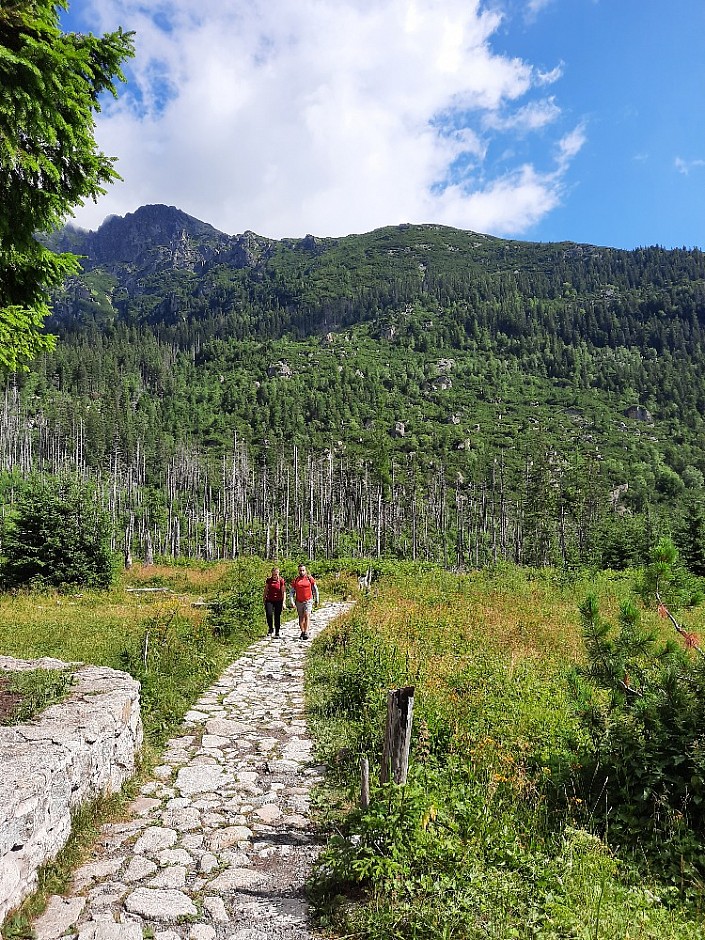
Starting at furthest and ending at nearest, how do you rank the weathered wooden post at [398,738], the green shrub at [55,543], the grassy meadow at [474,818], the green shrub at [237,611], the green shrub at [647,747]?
the green shrub at [55,543], the green shrub at [237,611], the weathered wooden post at [398,738], the green shrub at [647,747], the grassy meadow at [474,818]

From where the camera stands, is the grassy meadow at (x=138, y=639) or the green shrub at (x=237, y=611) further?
the green shrub at (x=237, y=611)

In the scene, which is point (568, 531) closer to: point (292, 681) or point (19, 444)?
point (292, 681)

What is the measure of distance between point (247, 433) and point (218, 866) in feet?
381

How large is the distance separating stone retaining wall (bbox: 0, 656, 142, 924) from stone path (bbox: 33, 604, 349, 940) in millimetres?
350

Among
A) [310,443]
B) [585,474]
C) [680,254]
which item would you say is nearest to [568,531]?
[585,474]

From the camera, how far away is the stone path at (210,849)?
375 cm

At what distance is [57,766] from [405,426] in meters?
120

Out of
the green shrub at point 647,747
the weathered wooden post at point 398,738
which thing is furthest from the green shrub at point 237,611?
the green shrub at point 647,747

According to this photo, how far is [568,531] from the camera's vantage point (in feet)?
243

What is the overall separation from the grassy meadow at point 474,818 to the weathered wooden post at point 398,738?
0.50 ft

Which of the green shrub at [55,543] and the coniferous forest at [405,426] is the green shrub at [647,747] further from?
the coniferous forest at [405,426]

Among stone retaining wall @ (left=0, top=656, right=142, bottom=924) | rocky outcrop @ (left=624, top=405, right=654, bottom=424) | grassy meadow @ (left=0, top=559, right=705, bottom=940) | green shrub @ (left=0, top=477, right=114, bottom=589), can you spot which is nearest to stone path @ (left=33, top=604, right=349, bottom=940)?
grassy meadow @ (left=0, top=559, right=705, bottom=940)

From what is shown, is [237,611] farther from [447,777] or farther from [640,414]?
[640,414]

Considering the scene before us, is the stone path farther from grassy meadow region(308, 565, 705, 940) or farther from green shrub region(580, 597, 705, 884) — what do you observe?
green shrub region(580, 597, 705, 884)
